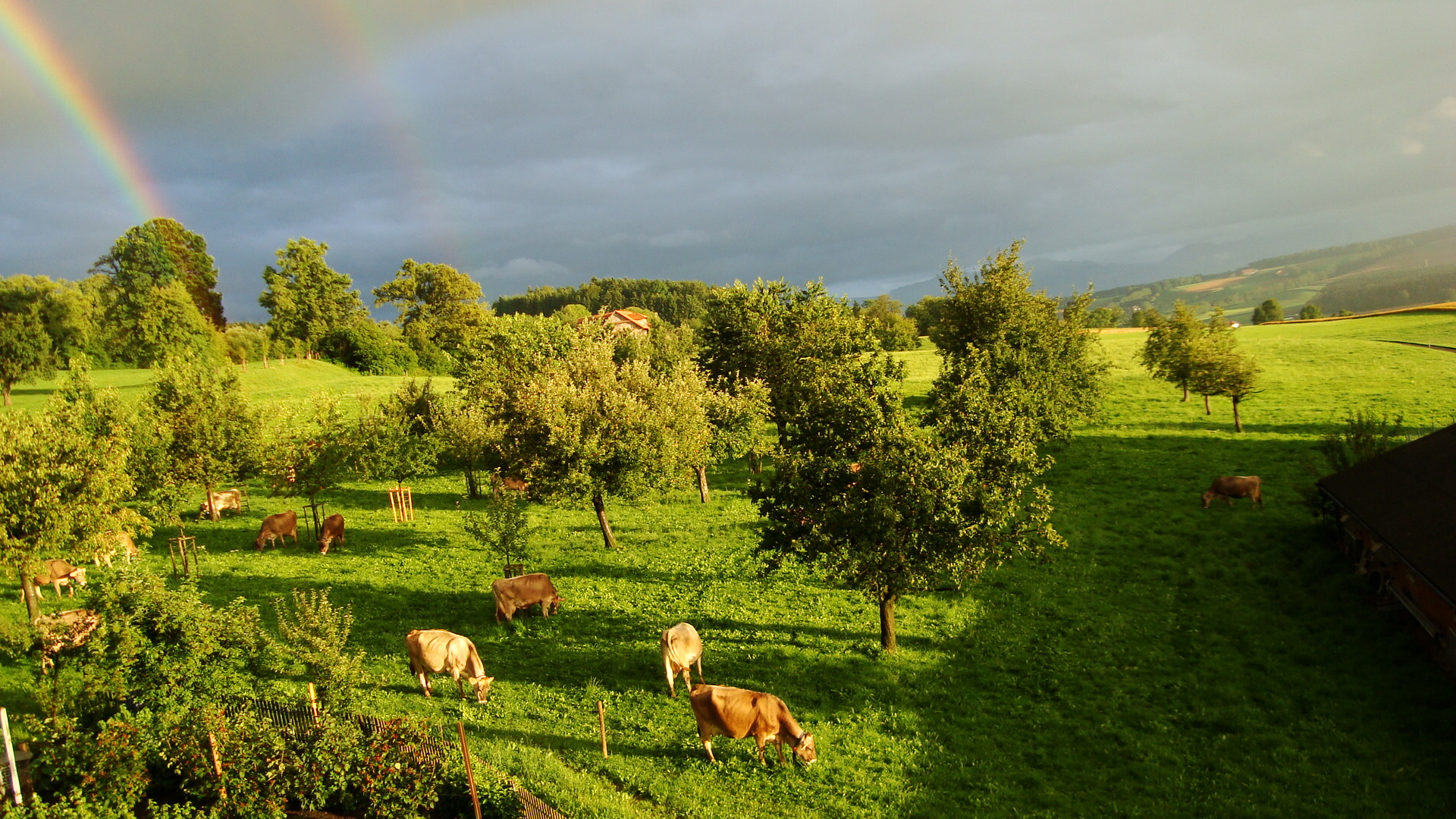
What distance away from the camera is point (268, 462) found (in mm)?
27625

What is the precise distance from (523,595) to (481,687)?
15.6ft

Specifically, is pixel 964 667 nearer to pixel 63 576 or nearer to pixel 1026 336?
pixel 1026 336

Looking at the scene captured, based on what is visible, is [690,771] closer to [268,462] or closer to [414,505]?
[268,462]

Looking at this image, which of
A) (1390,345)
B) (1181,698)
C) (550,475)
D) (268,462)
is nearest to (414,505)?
(268,462)

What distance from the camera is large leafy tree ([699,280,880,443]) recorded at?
3772 centimetres

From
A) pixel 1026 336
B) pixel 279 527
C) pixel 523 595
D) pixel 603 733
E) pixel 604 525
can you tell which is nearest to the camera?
pixel 603 733

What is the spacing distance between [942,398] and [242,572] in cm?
2384

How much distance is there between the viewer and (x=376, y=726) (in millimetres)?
12742

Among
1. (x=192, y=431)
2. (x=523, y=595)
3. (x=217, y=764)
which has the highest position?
(x=192, y=431)

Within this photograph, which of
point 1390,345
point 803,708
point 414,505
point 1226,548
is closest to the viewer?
point 803,708

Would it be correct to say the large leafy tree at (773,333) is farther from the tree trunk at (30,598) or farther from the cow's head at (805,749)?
the tree trunk at (30,598)

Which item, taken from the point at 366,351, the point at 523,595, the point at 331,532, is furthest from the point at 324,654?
the point at 366,351

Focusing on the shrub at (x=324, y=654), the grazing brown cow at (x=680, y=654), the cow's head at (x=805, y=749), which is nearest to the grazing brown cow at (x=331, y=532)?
the shrub at (x=324, y=654)

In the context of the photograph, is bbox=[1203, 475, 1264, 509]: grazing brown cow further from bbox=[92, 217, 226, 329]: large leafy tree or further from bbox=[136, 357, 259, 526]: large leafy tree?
bbox=[92, 217, 226, 329]: large leafy tree
